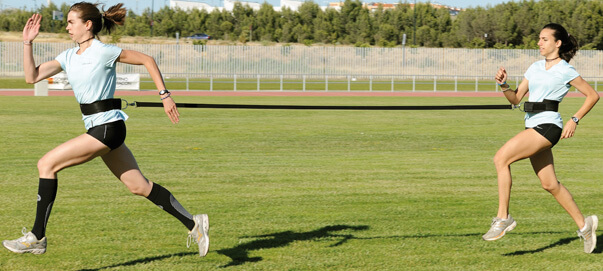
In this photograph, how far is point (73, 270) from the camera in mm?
5762

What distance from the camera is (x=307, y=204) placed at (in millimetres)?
8586

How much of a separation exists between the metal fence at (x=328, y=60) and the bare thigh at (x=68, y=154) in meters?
50.9

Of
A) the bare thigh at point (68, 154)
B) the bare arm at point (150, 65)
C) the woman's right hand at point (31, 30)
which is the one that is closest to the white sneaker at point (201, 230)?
the bare arm at point (150, 65)

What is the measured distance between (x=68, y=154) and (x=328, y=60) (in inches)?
2149

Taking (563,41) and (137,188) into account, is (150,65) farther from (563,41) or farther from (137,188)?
(563,41)

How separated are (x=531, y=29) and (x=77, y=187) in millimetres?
104274

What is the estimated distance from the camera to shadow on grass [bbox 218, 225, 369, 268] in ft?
20.3

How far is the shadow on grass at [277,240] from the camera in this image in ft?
20.3

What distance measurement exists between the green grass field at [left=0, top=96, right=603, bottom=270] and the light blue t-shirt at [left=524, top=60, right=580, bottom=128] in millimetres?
1149

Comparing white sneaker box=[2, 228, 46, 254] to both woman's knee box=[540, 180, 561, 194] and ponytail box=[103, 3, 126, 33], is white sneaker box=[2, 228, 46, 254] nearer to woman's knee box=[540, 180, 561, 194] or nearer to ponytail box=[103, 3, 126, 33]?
ponytail box=[103, 3, 126, 33]

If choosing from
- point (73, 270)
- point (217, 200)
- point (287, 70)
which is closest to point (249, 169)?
point (217, 200)

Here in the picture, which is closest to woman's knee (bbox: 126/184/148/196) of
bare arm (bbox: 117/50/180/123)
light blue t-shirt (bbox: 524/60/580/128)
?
bare arm (bbox: 117/50/180/123)

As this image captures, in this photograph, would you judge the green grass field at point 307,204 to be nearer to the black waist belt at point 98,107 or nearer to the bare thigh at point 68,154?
the bare thigh at point 68,154

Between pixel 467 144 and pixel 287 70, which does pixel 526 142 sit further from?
pixel 287 70
